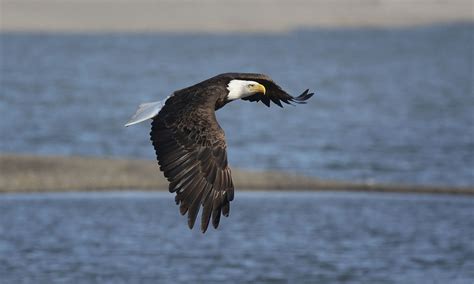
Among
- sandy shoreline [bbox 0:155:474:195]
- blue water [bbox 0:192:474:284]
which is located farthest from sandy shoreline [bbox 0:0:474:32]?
blue water [bbox 0:192:474:284]

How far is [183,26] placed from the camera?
6297 cm

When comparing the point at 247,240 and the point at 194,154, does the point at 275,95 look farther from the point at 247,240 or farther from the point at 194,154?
the point at 247,240

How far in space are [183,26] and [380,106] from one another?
106 ft

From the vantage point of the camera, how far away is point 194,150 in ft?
28.5

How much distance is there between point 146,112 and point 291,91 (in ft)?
88.3

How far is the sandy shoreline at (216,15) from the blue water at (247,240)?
44066mm

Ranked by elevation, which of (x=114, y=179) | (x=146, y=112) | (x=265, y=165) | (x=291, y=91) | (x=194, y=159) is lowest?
(x=194, y=159)

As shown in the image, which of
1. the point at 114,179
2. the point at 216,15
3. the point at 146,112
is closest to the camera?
the point at 146,112

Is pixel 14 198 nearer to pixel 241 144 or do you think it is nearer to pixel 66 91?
pixel 241 144

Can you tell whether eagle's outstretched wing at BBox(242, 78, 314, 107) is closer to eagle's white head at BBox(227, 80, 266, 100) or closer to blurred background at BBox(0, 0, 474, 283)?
eagle's white head at BBox(227, 80, 266, 100)

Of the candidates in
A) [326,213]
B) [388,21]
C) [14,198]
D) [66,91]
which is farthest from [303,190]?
[388,21]

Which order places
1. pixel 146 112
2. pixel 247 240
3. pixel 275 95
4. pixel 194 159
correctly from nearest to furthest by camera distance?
pixel 194 159 < pixel 146 112 < pixel 275 95 < pixel 247 240

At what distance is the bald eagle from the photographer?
8.39 m

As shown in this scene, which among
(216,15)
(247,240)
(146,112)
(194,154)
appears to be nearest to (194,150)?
(194,154)
